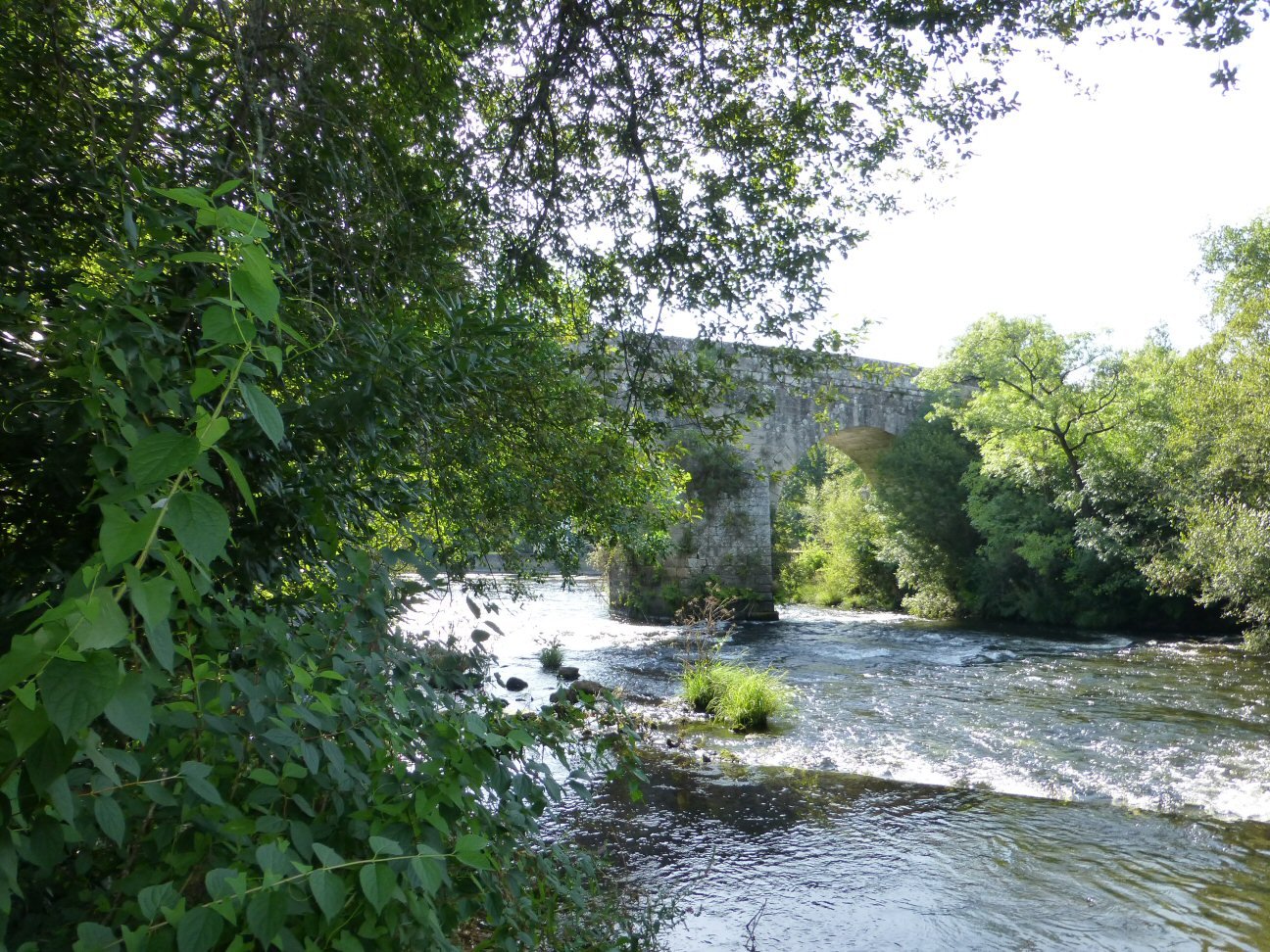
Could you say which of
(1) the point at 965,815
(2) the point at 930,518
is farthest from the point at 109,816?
(2) the point at 930,518

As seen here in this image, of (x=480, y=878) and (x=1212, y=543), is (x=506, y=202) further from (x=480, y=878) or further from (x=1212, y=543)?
(x=1212, y=543)

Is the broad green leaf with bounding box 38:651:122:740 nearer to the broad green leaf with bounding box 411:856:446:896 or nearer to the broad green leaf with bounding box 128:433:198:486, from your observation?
the broad green leaf with bounding box 128:433:198:486

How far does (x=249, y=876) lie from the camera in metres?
1.16

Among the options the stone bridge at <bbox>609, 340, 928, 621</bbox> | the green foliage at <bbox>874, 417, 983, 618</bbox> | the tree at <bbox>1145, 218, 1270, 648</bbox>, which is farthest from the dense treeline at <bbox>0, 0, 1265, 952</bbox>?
the green foliage at <bbox>874, 417, 983, 618</bbox>

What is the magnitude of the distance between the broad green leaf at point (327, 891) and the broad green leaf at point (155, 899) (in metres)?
0.16

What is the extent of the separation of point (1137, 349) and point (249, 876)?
71.1ft

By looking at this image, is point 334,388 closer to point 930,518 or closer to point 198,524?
point 198,524

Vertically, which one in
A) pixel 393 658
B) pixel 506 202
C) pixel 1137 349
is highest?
pixel 1137 349

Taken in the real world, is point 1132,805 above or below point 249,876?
below

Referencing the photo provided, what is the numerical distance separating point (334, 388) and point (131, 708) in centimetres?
131

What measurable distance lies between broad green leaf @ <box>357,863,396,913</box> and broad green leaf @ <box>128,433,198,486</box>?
605mm

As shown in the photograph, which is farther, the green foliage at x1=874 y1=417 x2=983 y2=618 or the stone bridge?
the green foliage at x1=874 y1=417 x2=983 y2=618

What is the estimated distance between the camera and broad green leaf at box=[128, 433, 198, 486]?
2.54ft

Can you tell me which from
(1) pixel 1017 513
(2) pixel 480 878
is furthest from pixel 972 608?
(2) pixel 480 878
